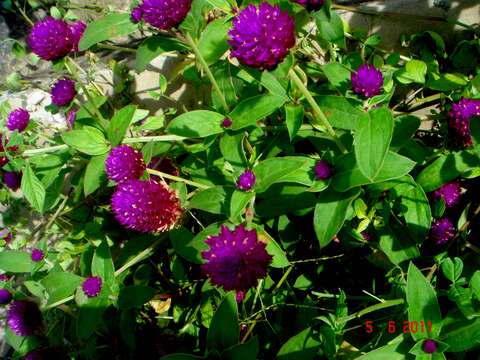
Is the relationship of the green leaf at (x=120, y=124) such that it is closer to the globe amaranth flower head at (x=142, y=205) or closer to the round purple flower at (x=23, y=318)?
the globe amaranth flower head at (x=142, y=205)

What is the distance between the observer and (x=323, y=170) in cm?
125

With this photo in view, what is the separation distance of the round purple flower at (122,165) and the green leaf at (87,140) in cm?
14

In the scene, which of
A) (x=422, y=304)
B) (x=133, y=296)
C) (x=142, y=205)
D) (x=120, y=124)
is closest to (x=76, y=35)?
(x=120, y=124)

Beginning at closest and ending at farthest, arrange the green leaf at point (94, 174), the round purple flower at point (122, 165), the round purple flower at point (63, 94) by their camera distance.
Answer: the round purple flower at point (122, 165) → the green leaf at point (94, 174) → the round purple flower at point (63, 94)

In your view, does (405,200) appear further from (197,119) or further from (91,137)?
(91,137)

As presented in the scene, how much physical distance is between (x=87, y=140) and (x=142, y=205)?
0.39m

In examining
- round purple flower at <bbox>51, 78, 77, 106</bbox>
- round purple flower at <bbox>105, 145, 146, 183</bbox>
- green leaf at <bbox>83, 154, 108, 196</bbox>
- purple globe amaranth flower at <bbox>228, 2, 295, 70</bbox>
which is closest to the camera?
purple globe amaranth flower at <bbox>228, 2, 295, 70</bbox>

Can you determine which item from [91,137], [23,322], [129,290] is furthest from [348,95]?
[23,322]

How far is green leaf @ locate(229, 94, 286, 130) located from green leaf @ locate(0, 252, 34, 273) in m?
1.05

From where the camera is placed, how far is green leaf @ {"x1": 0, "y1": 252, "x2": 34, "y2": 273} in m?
1.71

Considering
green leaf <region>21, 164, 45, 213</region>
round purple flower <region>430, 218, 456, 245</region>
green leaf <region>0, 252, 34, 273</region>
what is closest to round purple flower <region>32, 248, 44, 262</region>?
green leaf <region>0, 252, 34, 273</region>

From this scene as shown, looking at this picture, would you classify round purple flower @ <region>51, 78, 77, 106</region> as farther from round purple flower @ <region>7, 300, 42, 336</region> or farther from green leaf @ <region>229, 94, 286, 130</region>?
round purple flower @ <region>7, 300, 42, 336</region>

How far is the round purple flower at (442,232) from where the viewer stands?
144 centimetres

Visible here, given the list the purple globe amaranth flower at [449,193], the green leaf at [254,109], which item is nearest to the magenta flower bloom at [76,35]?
the green leaf at [254,109]
